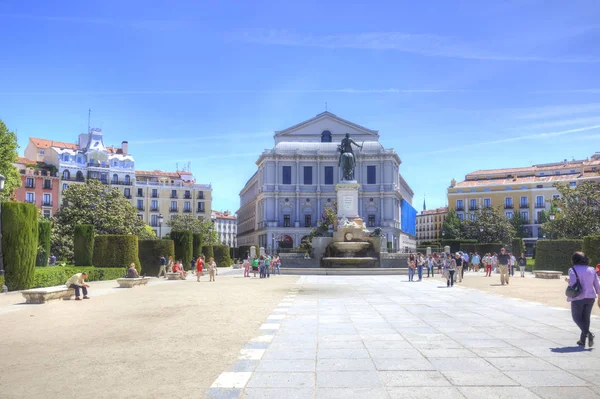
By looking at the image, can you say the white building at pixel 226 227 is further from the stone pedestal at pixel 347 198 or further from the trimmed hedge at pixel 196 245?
the stone pedestal at pixel 347 198

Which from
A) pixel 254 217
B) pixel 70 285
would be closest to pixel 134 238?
pixel 70 285

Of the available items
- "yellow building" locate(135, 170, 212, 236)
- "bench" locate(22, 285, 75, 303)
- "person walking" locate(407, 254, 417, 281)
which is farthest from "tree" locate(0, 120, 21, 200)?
"yellow building" locate(135, 170, 212, 236)

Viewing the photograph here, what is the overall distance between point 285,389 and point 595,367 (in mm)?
4377

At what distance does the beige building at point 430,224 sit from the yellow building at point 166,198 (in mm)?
63795

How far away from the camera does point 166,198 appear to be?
102438 mm

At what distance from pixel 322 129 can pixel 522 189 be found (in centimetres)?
3839

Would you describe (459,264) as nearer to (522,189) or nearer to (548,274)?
(548,274)

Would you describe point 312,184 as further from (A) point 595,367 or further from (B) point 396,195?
(A) point 595,367

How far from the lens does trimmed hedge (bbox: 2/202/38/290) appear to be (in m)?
22.2

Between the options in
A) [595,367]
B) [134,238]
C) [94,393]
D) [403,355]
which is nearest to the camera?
[94,393]

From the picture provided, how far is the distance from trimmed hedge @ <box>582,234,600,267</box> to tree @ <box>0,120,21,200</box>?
44265 mm

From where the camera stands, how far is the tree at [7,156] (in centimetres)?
4704

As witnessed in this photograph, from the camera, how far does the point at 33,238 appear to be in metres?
23.4

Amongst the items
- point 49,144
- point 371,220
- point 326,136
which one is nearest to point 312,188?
point 326,136
